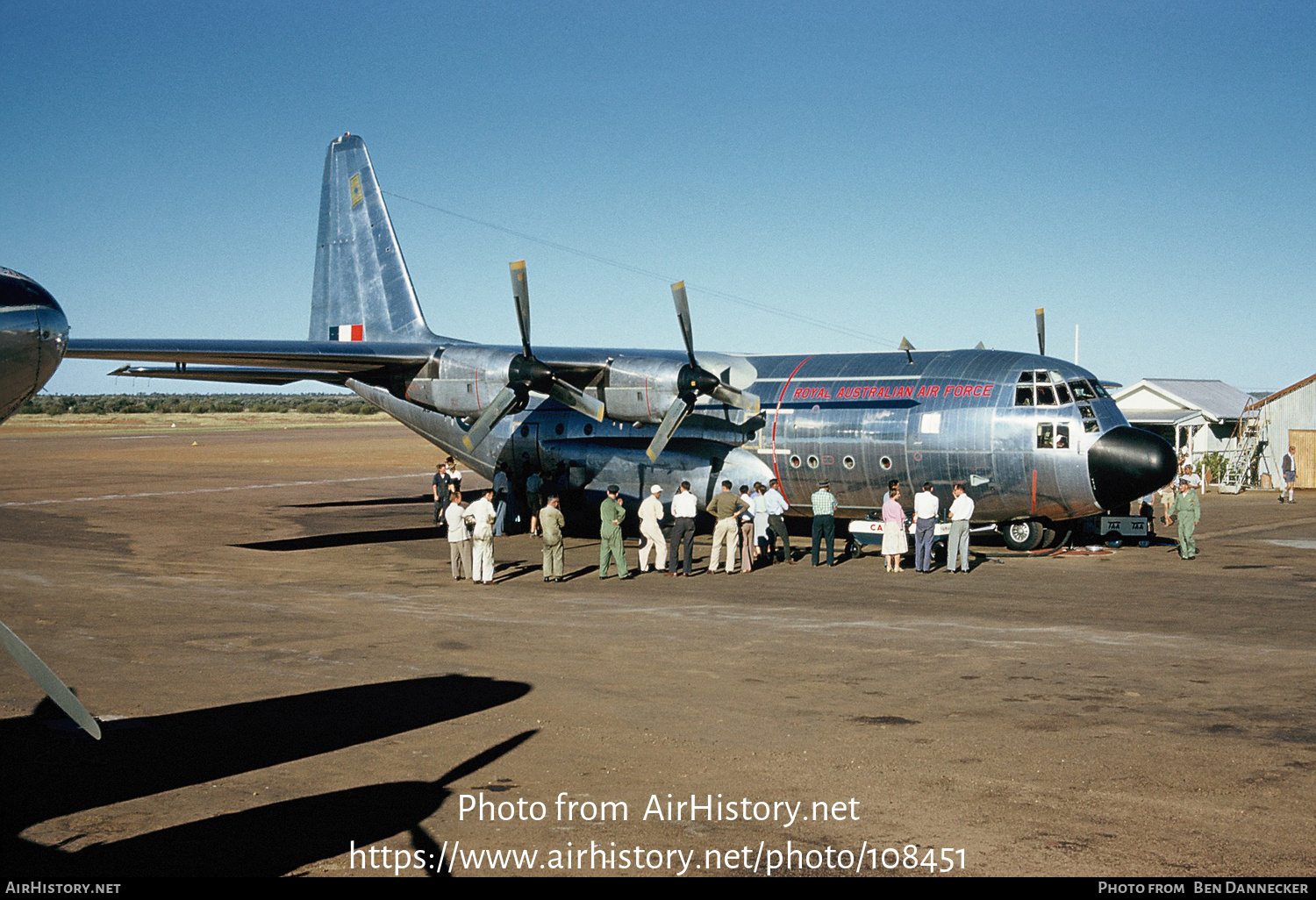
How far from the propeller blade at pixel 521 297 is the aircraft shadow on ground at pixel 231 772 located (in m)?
11.3

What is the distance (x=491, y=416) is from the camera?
73.4 feet

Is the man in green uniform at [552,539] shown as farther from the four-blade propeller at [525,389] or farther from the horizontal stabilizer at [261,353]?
the horizontal stabilizer at [261,353]

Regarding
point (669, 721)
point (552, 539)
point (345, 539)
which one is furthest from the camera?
point (345, 539)

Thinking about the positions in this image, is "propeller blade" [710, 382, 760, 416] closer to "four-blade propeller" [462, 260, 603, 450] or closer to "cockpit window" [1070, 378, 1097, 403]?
"four-blade propeller" [462, 260, 603, 450]

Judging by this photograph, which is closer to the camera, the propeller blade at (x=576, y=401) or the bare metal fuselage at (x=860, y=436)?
the bare metal fuselage at (x=860, y=436)

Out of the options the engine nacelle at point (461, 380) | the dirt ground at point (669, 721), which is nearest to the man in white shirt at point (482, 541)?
the dirt ground at point (669, 721)

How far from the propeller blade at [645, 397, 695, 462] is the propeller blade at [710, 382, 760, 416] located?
63 cm

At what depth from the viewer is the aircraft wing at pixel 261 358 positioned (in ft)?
68.5

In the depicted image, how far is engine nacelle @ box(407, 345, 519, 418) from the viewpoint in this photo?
2291 centimetres

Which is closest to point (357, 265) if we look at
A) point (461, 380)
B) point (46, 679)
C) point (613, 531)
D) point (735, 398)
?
point (461, 380)

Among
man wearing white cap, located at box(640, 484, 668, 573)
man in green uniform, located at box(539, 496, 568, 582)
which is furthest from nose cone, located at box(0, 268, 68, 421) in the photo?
man wearing white cap, located at box(640, 484, 668, 573)

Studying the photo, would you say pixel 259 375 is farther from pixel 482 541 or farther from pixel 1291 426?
pixel 1291 426

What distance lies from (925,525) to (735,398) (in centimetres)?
472

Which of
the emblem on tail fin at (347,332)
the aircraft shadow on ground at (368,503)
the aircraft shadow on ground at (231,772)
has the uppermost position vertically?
the emblem on tail fin at (347,332)
